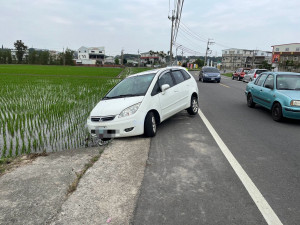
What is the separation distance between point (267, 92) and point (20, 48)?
4492 inches

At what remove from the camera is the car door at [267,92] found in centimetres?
807

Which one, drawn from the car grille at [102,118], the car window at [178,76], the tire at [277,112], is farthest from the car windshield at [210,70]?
the car grille at [102,118]

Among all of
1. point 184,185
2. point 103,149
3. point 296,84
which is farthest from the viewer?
point 296,84

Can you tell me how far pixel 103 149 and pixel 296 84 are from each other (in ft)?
21.3

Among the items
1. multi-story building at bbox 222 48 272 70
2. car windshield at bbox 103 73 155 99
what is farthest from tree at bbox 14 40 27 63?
car windshield at bbox 103 73 155 99

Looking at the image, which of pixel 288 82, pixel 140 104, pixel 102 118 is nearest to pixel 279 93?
pixel 288 82

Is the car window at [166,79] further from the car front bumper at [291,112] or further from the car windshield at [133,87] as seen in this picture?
the car front bumper at [291,112]

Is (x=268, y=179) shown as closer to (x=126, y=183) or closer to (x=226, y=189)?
(x=226, y=189)

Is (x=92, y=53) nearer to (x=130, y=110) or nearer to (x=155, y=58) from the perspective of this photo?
(x=155, y=58)

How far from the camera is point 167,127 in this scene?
22.5 ft

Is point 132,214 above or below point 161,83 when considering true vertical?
below

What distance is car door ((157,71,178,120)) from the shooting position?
255 inches

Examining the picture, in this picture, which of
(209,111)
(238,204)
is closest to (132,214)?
(238,204)

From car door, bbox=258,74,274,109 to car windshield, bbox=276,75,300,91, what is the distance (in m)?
0.23
